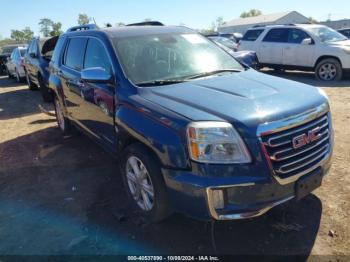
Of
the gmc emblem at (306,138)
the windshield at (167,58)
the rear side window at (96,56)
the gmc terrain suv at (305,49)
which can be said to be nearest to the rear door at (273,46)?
the gmc terrain suv at (305,49)

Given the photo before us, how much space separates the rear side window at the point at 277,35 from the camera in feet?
40.4

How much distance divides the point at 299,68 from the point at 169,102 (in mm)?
10020

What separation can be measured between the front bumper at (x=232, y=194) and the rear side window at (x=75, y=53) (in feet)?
9.01

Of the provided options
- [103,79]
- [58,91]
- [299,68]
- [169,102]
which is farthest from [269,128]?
[299,68]

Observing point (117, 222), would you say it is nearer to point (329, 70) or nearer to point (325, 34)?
point (329, 70)

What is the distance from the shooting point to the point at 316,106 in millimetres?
3074

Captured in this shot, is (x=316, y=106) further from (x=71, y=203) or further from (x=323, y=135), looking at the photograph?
(x=71, y=203)

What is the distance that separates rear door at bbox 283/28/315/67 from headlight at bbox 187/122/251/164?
9763 millimetres

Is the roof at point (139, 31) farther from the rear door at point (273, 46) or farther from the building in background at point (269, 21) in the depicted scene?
the building in background at point (269, 21)

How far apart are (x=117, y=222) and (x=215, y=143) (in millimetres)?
1481

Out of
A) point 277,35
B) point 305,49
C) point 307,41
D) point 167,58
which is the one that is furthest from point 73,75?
point 277,35

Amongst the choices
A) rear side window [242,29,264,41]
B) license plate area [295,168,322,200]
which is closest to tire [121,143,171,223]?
license plate area [295,168,322,200]

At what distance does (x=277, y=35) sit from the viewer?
12.6m

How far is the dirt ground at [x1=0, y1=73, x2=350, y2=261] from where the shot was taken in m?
3.08
